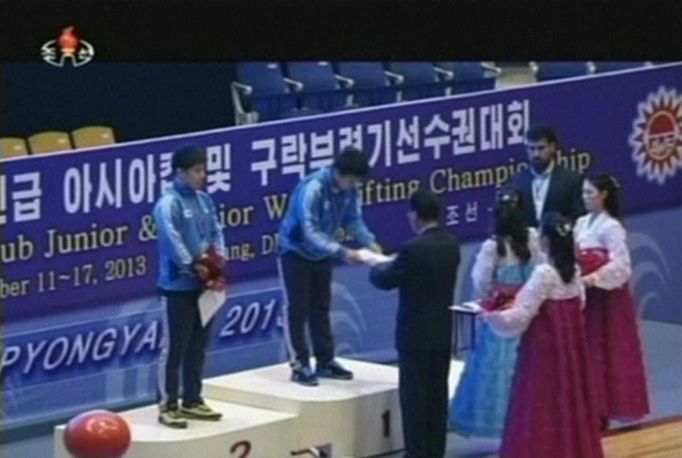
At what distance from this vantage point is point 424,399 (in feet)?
17.3

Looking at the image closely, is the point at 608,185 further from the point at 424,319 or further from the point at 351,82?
the point at 351,82

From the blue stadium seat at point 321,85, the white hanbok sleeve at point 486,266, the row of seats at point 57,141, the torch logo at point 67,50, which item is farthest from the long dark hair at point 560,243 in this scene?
the torch logo at point 67,50

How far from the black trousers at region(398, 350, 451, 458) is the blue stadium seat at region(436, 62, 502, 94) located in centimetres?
73

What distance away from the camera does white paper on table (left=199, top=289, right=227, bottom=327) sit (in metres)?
4.98

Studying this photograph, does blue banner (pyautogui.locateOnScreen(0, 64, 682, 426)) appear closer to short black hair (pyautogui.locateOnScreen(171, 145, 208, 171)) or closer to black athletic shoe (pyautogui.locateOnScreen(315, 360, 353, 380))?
short black hair (pyautogui.locateOnScreen(171, 145, 208, 171))

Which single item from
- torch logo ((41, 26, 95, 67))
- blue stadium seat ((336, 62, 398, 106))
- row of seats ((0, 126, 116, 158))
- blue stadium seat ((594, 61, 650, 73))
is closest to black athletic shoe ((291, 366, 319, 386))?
blue stadium seat ((336, 62, 398, 106))

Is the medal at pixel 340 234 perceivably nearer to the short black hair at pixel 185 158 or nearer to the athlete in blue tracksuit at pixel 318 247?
the athlete in blue tracksuit at pixel 318 247

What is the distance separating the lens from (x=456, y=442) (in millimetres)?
5473

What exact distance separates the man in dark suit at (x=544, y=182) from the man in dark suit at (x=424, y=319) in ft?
0.68

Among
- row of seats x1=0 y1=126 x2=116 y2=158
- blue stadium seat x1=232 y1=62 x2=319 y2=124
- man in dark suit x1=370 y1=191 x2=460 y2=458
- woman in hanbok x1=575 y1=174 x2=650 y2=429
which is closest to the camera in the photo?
blue stadium seat x1=232 y1=62 x2=319 y2=124

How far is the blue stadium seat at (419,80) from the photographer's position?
4.08 metres

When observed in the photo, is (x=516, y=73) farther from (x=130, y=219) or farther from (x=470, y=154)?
(x=130, y=219)

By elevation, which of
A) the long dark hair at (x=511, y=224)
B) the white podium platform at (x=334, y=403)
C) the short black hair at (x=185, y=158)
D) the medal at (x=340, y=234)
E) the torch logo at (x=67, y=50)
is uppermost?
the torch logo at (x=67, y=50)

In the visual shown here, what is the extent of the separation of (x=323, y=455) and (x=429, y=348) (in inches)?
15.3
